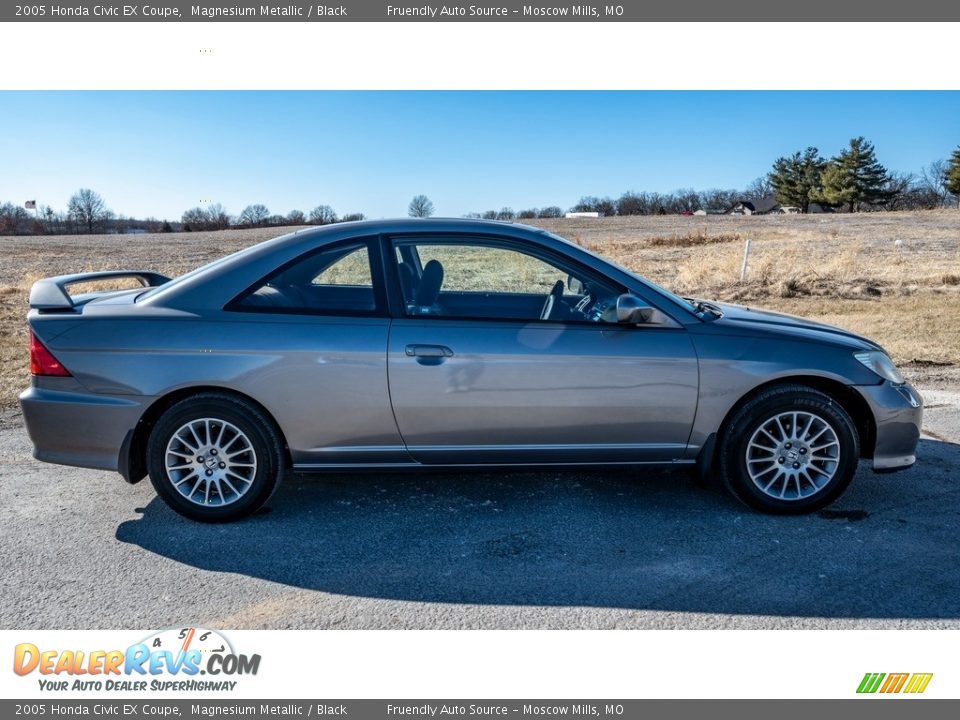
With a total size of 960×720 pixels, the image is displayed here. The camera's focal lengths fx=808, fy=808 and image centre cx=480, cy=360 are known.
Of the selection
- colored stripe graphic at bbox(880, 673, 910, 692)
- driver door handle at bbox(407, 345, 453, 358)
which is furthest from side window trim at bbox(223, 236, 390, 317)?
colored stripe graphic at bbox(880, 673, 910, 692)

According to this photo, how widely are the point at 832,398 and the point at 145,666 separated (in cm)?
366

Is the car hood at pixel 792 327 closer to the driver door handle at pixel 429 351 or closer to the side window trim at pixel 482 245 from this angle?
the side window trim at pixel 482 245

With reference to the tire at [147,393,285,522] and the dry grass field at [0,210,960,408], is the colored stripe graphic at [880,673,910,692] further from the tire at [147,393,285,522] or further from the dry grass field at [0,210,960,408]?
the dry grass field at [0,210,960,408]

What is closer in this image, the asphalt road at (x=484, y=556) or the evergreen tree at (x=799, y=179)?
the asphalt road at (x=484, y=556)

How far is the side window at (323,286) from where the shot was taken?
4297 mm

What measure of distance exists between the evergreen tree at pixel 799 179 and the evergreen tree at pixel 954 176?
42.0ft

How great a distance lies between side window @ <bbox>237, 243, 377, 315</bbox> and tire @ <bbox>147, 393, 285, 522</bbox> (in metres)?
0.56

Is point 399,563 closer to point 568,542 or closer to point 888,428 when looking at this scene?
point 568,542

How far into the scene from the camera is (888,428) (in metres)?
4.45

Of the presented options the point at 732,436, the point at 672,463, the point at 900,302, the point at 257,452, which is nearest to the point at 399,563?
the point at 257,452

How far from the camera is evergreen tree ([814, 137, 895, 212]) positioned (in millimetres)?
84875

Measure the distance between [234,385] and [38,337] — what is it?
1075mm

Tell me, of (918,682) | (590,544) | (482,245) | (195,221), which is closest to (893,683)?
(918,682)

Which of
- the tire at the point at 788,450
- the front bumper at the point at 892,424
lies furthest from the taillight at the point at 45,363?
the front bumper at the point at 892,424
